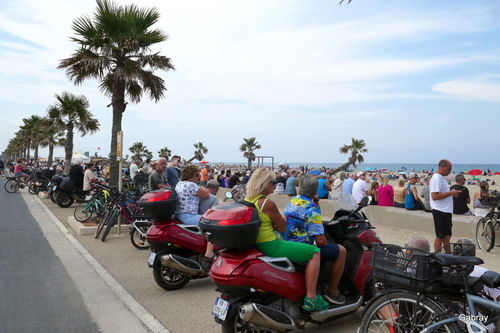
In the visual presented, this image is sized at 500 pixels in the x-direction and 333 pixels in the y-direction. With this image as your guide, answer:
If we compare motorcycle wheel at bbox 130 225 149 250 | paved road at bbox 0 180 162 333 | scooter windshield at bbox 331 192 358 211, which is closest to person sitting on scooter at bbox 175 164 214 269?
paved road at bbox 0 180 162 333

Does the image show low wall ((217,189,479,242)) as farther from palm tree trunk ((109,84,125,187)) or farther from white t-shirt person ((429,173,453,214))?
palm tree trunk ((109,84,125,187))

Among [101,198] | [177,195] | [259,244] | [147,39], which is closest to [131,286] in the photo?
[177,195]

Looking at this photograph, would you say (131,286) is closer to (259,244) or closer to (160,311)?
(160,311)

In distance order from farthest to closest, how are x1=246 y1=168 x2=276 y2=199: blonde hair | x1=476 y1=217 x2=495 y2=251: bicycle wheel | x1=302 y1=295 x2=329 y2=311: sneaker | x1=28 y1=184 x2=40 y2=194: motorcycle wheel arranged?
x1=28 y1=184 x2=40 y2=194: motorcycle wheel < x1=476 y1=217 x2=495 y2=251: bicycle wheel < x1=246 y1=168 x2=276 y2=199: blonde hair < x1=302 y1=295 x2=329 y2=311: sneaker

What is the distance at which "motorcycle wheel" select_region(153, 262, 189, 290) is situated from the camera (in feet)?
18.2

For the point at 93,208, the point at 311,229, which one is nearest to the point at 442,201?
the point at 311,229

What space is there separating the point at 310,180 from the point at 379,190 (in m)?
9.36

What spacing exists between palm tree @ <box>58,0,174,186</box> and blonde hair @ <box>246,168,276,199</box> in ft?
31.1

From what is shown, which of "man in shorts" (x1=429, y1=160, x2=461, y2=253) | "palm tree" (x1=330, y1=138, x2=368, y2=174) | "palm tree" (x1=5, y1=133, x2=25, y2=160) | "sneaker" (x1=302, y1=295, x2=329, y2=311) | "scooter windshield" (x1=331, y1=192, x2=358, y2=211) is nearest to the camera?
"sneaker" (x1=302, y1=295, x2=329, y2=311)

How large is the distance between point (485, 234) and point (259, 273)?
22.5ft

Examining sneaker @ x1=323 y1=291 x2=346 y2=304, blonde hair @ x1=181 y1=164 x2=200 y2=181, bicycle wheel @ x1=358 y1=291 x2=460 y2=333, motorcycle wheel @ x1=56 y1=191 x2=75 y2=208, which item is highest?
blonde hair @ x1=181 y1=164 x2=200 y2=181

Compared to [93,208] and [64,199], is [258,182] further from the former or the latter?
[64,199]

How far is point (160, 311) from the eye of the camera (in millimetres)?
4816

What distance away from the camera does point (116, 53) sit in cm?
1263
